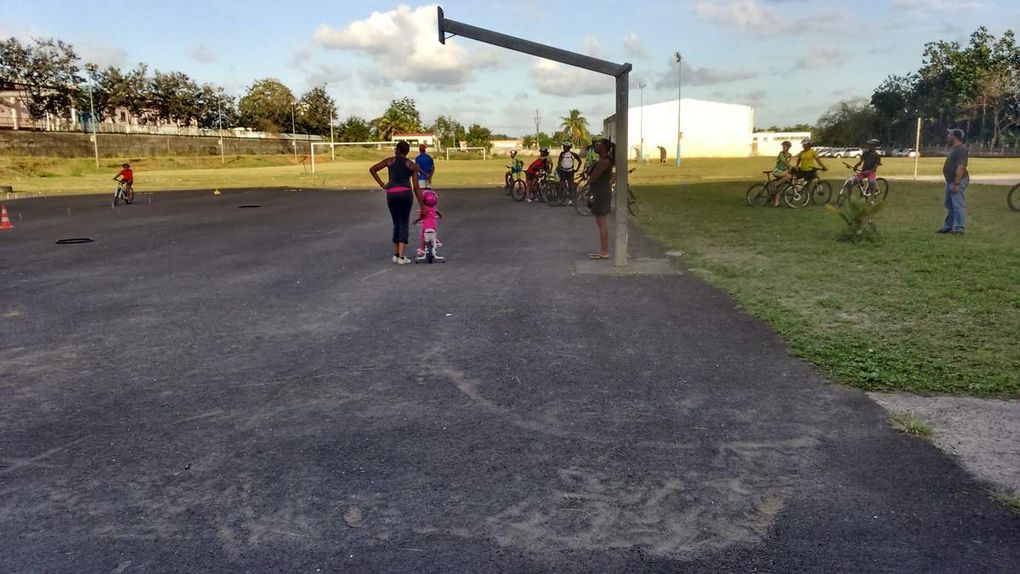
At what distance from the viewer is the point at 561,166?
2144cm

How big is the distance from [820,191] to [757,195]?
190cm

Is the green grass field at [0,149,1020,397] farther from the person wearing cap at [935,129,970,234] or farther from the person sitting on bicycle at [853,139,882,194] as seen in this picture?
the person sitting on bicycle at [853,139,882,194]

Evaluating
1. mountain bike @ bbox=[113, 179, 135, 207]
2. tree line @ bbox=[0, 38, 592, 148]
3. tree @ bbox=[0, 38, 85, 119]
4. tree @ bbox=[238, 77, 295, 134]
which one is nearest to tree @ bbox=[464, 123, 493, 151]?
tree line @ bbox=[0, 38, 592, 148]

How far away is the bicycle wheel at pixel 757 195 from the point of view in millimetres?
19844

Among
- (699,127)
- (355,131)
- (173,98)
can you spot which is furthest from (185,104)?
(699,127)

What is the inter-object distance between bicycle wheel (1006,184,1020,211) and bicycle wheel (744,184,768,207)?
18.3 feet

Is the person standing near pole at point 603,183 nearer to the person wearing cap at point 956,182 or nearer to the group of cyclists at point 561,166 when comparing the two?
the person wearing cap at point 956,182

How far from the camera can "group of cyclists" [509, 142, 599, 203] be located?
2071 centimetres

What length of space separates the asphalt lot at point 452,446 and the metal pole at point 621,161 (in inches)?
69.6

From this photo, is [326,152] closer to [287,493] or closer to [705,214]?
[705,214]

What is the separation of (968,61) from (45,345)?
109 metres

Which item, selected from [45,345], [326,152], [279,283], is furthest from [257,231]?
[326,152]

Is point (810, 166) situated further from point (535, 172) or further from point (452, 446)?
point (452, 446)

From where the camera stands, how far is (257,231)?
648 inches
